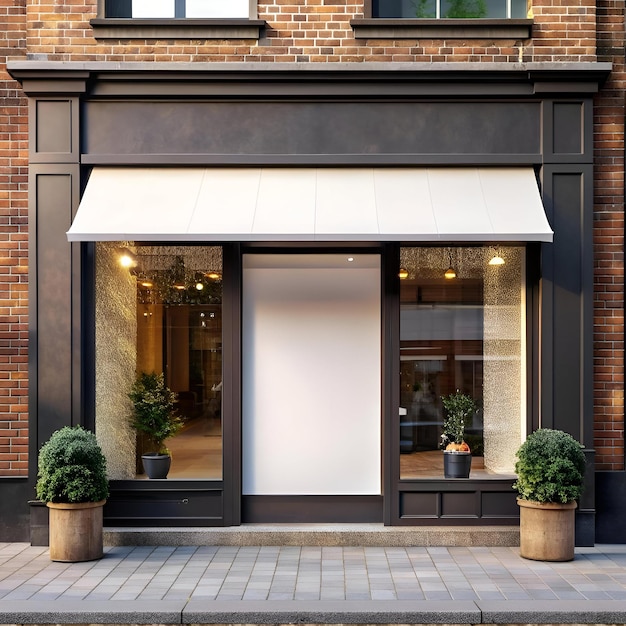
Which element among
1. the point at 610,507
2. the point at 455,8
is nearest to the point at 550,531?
the point at 610,507

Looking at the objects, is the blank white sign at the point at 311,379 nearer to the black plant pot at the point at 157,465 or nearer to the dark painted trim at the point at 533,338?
the black plant pot at the point at 157,465

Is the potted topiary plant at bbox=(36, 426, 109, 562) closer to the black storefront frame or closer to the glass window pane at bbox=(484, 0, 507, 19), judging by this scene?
the black storefront frame

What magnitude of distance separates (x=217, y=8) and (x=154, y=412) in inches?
191

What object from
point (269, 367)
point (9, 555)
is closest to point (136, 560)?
point (9, 555)

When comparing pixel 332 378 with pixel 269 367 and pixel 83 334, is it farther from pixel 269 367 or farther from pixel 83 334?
pixel 83 334

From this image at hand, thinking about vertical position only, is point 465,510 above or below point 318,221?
below

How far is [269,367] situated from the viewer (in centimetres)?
898

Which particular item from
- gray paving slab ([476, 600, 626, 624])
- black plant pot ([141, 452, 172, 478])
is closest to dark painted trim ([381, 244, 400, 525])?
gray paving slab ([476, 600, 626, 624])

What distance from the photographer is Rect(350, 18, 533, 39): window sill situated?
8742mm

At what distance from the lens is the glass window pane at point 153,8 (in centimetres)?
905

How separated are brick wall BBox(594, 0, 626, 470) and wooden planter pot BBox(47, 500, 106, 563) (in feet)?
18.6

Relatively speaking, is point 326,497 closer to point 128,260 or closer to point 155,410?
point 155,410

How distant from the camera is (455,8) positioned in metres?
9.12

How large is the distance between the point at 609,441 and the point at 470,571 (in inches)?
98.3
